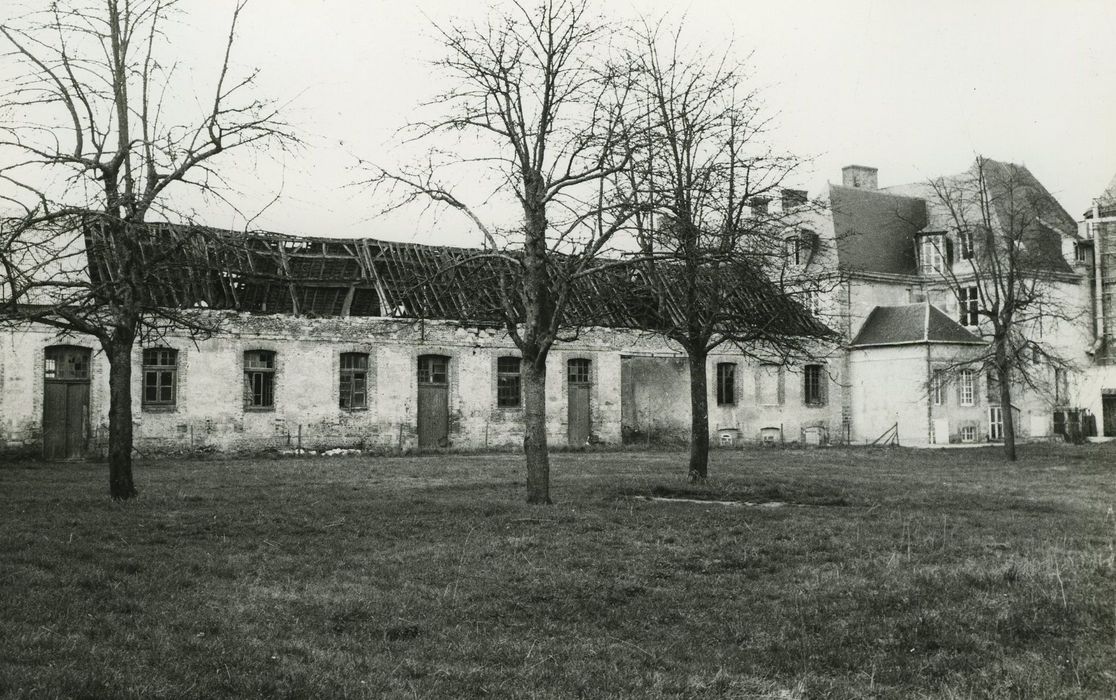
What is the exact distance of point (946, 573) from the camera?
923 centimetres

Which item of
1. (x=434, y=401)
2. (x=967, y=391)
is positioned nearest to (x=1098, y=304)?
(x=967, y=391)

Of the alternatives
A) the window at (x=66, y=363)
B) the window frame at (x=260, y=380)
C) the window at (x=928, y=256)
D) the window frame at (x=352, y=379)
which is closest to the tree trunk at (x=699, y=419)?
the window frame at (x=352, y=379)

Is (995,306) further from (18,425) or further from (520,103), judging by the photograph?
(18,425)

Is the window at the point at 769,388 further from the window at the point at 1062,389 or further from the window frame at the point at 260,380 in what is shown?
the window frame at the point at 260,380

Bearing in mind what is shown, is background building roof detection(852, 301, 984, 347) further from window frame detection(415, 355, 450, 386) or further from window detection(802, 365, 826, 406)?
window frame detection(415, 355, 450, 386)

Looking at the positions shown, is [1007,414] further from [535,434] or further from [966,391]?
[535,434]

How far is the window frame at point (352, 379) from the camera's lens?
28438mm

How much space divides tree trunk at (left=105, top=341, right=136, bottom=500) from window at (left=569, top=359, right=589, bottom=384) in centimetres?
1914

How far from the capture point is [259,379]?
27.5 m

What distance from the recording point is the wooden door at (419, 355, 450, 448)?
2958cm

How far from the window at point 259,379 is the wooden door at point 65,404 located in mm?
3910

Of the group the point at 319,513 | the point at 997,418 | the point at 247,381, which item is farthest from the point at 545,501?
the point at 997,418

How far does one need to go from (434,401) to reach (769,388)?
12619mm

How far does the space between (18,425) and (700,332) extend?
54.9 feet
